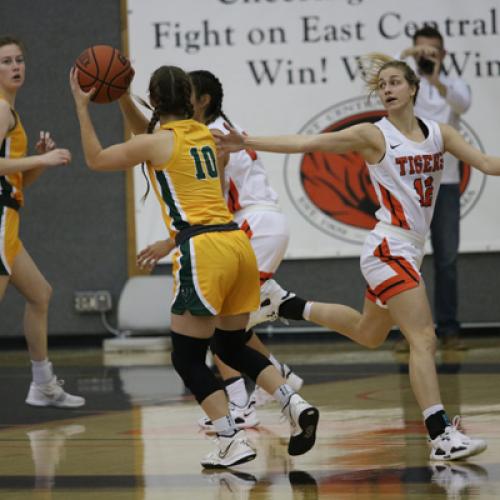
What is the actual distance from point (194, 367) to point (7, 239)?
79.4 inches

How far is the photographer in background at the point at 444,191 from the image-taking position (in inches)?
377

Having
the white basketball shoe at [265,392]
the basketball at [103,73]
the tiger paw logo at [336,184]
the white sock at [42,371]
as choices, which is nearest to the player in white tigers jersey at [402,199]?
the basketball at [103,73]

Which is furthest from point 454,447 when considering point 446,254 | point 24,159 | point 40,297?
point 446,254

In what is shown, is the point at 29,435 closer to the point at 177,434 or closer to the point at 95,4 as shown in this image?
the point at 177,434

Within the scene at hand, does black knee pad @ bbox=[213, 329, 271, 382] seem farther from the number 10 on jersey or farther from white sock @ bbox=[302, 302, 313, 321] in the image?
white sock @ bbox=[302, 302, 313, 321]

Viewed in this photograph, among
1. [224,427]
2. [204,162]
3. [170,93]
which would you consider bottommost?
[224,427]

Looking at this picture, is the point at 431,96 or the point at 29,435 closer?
the point at 29,435

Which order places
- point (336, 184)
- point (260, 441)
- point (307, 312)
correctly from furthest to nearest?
point (336, 184) → point (307, 312) → point (260, 441)

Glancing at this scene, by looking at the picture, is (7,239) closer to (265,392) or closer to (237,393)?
(237,393)

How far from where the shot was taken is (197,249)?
5.20 m

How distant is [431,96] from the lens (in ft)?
32.1

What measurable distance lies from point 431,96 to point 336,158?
4.17 feet

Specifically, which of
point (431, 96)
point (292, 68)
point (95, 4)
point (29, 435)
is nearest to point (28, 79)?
point (95, 4)

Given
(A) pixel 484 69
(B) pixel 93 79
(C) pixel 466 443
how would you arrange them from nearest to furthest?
1. (C) pixel 466 443
2. (B) pixel 93 79
3. (A) pixel 484 69
